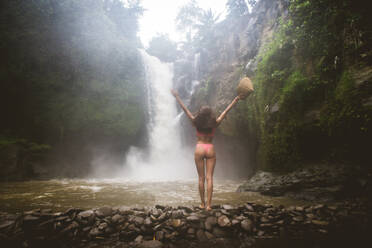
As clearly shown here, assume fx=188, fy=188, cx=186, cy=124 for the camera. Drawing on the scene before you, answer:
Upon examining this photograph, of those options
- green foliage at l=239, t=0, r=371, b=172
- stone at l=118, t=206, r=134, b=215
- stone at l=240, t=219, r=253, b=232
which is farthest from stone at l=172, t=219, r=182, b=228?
green foliage at l=239, t=0, r=371, b=172

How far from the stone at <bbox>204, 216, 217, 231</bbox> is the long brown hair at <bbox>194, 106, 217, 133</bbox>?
144 cm

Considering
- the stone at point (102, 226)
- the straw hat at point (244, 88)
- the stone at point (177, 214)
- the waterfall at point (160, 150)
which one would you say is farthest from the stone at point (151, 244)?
the waterfall at point (160, 150)

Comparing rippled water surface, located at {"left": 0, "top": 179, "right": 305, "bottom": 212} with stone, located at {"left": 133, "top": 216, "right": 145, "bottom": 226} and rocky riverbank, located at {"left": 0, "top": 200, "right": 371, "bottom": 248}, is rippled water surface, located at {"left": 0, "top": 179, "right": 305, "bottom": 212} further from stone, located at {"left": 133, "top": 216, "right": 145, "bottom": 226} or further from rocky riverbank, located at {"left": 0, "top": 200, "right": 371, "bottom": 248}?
stone, located at {"left": 133, "top": 216, "right": 145, "bottom": 226}

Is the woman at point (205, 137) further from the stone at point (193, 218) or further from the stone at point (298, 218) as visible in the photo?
the stone at point (298, 218)

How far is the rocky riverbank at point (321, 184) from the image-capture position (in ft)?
13.4

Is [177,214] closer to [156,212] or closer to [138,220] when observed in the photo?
[156,212]

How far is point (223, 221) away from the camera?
8.73 ft

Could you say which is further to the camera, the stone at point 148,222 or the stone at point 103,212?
the stone at point 103,212

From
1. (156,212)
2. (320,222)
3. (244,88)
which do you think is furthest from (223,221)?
(244,88)

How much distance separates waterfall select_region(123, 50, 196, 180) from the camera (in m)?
14.3

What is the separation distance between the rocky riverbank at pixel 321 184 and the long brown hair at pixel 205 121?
3120 mm

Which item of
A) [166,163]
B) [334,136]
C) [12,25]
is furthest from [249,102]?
[12,25]

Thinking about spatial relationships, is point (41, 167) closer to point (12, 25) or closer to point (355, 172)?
point (12, 25)

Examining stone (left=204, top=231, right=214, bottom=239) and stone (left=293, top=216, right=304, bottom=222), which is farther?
stone (left=293, top=216, right=304, bottom=222)
